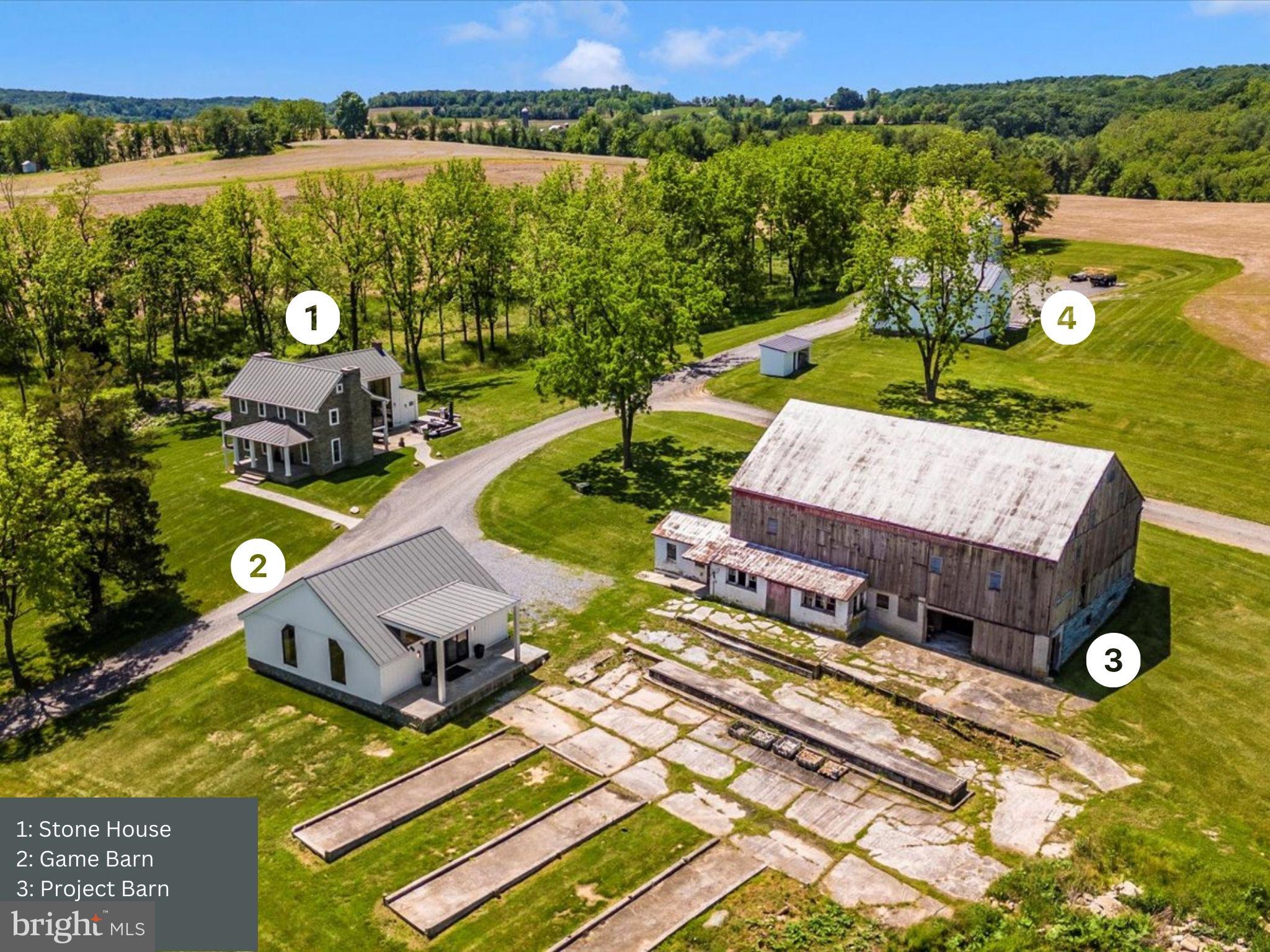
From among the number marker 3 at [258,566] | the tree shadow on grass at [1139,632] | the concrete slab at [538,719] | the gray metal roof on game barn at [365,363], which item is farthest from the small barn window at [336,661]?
the gray metal roof on game barn at [365,363]

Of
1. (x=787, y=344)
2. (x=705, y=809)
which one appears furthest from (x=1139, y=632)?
(x=787, y=344)

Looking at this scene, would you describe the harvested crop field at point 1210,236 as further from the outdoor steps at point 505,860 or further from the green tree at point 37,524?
the green tree at point 37,524

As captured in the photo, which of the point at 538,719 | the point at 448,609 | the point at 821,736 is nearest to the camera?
the point at 821,736

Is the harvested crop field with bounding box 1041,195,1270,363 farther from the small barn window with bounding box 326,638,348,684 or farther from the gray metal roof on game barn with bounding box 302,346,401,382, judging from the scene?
the small barn window with bounding box 326,638,348,684

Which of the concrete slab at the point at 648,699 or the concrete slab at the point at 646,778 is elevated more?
the concrete slab at the point at 648,699

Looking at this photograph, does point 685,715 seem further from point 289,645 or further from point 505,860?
point 289,645

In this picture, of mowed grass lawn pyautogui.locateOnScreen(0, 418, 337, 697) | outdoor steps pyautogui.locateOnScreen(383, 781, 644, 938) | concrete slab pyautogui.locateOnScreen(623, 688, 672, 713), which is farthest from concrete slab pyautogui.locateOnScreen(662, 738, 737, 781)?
mowed grass lawn pyautogui.locateOnScreen(0, 418, 337, 697)

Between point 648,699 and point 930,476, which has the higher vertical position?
point 930,476
